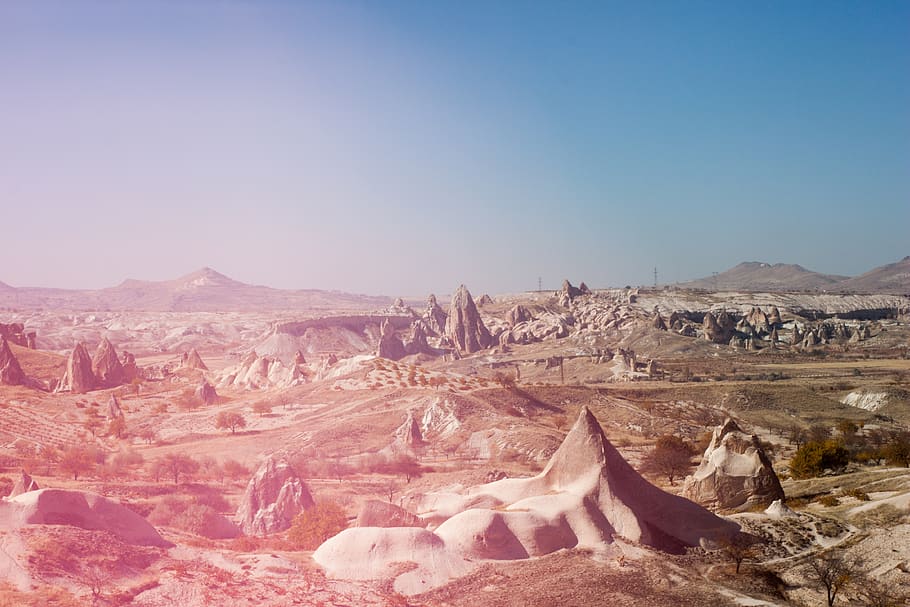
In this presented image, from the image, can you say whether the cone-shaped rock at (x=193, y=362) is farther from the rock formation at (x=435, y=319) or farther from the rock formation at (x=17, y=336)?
the rock formation at (x=435, y=319)

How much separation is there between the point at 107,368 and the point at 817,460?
62680 millimetres

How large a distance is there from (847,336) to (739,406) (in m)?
60.7

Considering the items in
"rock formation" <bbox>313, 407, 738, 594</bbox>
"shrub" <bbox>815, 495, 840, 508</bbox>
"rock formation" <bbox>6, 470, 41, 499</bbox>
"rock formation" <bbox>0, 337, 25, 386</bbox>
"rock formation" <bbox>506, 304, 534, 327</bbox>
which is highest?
"rock formation" <bbox>506, 304, 534, 327</bbox>

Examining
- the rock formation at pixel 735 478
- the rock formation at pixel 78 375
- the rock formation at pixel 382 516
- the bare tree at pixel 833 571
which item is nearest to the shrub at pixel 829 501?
the rock formation at pixel 735 478

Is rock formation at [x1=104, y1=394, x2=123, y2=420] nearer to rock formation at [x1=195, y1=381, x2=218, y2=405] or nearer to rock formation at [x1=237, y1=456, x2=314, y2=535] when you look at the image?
rock formation at [x1=195, y1=381, x2=218, y2=405]

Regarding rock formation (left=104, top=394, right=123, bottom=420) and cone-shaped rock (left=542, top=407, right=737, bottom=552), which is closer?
cone-shaped rock (left=542, top=407, right=737, bottom=552)

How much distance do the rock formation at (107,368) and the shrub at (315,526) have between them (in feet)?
162

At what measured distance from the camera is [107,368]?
63.8 m

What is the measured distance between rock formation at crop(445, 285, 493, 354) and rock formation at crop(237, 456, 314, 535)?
3319 inches

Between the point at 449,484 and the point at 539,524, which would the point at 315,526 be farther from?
the point at 449,484

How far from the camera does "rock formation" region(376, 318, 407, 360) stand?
94.6 meters

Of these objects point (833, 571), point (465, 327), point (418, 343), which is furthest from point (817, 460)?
point (465, 327)

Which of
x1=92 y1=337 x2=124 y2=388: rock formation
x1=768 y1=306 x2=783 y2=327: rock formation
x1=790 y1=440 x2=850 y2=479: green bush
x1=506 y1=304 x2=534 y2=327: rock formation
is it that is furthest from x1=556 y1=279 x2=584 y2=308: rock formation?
x1=790 y1=440 x2=850 y2=479: green bush

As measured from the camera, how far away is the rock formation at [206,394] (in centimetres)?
5369
